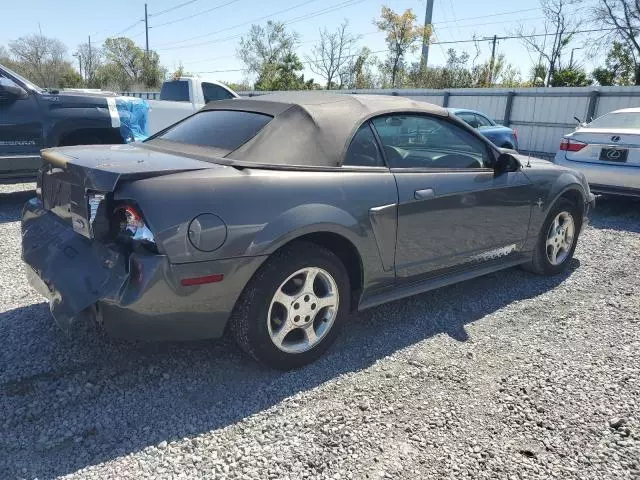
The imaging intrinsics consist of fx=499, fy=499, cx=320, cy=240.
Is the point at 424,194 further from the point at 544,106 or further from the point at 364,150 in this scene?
the point at 544,106

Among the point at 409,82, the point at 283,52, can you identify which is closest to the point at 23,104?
the point at 409,82

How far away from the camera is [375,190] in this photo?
298cm

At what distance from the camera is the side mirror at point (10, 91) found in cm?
608

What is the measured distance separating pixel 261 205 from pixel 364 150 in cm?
90

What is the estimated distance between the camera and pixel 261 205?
2523 mm

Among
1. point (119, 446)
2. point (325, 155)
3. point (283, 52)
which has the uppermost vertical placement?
point (283, 52)

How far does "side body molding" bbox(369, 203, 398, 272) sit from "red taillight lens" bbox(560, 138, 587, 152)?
17.9ft

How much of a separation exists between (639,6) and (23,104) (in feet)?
103

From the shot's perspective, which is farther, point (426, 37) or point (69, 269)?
point (426, 37)

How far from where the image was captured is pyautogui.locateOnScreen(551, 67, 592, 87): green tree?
29688 mm

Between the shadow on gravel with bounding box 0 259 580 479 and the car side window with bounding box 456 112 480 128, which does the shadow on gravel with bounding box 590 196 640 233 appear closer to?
the car side window with bounding box 456 112 480 128

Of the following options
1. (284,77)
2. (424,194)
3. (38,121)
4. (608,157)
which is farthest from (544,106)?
(284,77)

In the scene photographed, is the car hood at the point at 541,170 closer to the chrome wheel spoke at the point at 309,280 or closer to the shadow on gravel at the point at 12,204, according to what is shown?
the chrome wheel spoke at the point at 309,280

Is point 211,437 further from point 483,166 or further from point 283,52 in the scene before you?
point 283,52
